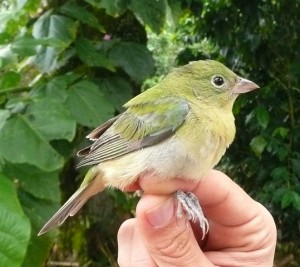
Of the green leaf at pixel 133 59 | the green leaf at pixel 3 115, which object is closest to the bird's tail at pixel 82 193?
the green leaf at pixel 3 115

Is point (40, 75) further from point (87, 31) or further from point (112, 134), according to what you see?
point (112, 134)

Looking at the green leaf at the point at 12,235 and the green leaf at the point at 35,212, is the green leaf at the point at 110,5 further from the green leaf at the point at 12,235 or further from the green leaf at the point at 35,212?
the green leaf at the point at 12,235

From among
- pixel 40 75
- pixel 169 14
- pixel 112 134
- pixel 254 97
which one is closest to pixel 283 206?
pixel 254 97

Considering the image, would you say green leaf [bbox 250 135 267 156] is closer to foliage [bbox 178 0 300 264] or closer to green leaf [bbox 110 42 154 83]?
foliage [bbox 178 0 300 264]

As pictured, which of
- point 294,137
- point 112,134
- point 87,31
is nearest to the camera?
point 112,134

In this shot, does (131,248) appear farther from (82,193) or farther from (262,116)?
(262,116)

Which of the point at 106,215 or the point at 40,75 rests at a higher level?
the point at 40,75
